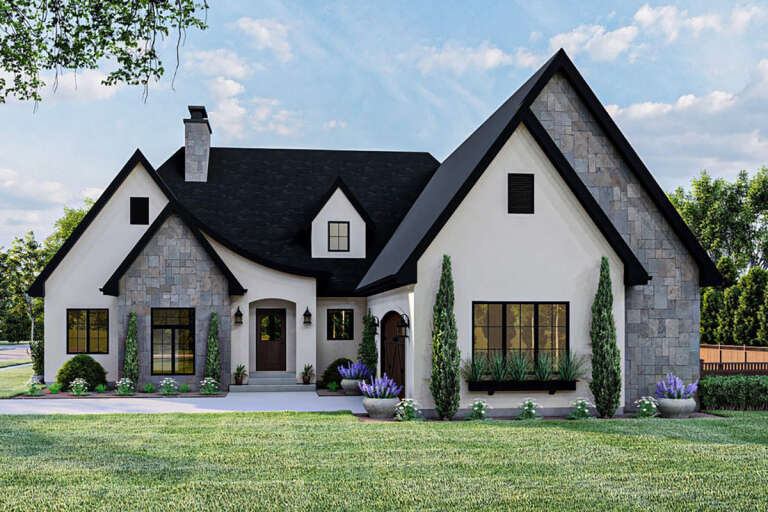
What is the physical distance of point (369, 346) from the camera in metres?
20.0

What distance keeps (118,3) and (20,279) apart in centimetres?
4819

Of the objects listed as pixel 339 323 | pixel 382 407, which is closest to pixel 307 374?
pixel 339 323

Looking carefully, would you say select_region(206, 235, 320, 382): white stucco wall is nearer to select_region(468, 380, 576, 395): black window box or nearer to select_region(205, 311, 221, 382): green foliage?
select_region(205, 311, 221, 382): green foliage

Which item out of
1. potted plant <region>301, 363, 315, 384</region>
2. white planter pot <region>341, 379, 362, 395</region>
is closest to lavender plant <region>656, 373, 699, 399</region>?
white planter pot <region>341, 379, 362, 395</region>

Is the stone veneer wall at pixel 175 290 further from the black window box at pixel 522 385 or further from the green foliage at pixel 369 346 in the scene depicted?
the black window box at pixel 522 385

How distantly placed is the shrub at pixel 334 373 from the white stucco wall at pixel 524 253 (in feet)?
24.4

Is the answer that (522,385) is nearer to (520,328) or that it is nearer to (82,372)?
(520,328)

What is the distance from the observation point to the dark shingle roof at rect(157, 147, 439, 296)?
75.2 ft

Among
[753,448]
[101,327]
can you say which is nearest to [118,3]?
[753,448]

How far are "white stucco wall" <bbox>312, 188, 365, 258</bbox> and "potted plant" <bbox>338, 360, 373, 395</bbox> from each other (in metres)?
4.85

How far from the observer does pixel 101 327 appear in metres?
21.2

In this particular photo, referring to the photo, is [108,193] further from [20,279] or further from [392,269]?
[20,279]

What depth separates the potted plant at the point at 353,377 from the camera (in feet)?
63.7

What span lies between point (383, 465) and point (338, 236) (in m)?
14.6
